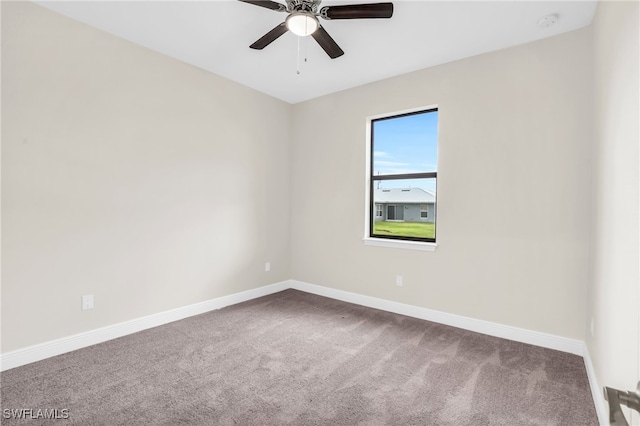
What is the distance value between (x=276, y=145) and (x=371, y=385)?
3.19 meters

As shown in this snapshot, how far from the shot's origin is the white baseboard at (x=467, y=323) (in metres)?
2.55

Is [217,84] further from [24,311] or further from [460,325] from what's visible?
[460,325]

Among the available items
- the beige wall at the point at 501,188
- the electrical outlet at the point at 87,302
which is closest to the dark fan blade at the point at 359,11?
the beige wall at the point at 501,188

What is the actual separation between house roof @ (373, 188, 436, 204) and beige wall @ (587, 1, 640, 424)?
4.81 feet

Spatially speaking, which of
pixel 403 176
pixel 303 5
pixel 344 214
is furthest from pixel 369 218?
pixel 303 5

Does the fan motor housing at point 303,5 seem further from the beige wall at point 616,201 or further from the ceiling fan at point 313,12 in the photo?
the beige wall at point 616,201

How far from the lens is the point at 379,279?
3627 millimetres

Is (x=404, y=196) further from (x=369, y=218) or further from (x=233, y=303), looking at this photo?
(x=233, y=303)

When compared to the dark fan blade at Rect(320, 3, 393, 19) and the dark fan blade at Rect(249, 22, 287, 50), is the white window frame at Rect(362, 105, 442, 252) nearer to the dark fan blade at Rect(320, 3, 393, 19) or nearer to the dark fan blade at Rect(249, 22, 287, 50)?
the dark fan blade at Rect(320, 3, 393, 19)

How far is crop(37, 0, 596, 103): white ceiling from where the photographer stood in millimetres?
2309

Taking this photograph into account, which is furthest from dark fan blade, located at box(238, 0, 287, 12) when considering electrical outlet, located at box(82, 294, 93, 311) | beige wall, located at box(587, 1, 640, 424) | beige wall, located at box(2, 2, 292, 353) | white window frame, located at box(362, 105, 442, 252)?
electrical outlet, located at box(82, 294, 93, 311)

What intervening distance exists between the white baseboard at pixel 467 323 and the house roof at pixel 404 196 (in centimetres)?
117

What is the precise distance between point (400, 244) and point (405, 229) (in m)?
0.24

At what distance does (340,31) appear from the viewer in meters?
2.61
